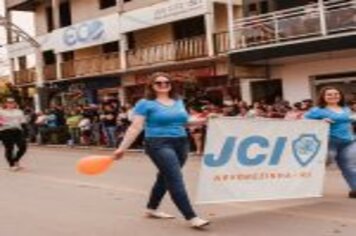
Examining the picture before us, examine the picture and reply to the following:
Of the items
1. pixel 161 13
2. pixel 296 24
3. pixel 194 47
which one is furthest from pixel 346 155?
pixel 161 13

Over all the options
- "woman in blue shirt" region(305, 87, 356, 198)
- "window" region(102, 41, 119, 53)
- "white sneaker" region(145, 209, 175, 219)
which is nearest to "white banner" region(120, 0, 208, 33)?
"window" region(102, 41, 119, 53)

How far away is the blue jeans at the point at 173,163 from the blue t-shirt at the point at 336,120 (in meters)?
2.29

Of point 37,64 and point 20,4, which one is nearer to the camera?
point 37,64

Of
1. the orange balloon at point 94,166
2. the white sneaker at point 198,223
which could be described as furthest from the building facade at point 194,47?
the white sneaker at point 198,223

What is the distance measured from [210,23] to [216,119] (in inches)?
791

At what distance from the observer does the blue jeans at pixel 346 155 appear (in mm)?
10180

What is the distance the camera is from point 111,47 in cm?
3725

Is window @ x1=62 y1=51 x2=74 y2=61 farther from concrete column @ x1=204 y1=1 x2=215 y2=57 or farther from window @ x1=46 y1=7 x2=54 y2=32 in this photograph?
concrete column @ x1=204 y1=1 x2=215 y2=57

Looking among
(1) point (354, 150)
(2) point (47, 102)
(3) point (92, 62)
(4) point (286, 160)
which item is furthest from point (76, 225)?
(2) point (47, 102)

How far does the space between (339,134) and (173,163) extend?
2789 mm

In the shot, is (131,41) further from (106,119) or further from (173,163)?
(173,163)

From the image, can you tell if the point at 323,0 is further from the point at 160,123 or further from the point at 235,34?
the point at 160,123

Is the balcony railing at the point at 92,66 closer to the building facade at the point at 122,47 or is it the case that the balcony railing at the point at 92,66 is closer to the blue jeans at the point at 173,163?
the building facade at the point at 122,47

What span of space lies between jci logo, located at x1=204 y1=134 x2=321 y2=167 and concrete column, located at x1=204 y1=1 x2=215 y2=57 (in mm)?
18610
